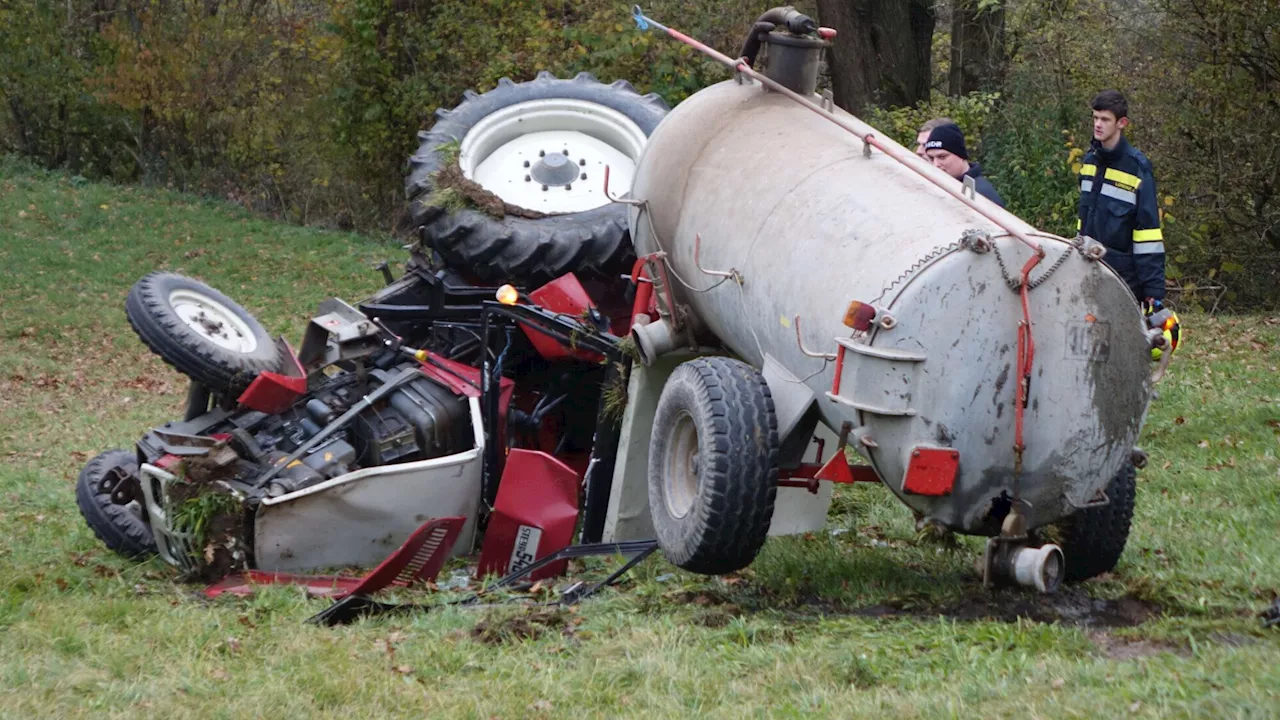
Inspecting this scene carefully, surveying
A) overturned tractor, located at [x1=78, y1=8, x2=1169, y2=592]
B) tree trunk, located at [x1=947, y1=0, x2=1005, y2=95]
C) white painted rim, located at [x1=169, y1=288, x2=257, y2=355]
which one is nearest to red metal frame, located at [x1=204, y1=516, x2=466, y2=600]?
overturned tractor, located at [x1=78, y1=8, x2=1169, y2=592]

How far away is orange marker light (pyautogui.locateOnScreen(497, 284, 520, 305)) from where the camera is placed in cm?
732

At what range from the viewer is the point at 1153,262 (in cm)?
686

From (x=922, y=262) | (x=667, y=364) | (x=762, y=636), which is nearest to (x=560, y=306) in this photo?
(x=667, y=364)

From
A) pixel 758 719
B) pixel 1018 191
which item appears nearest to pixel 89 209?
pixel 1018 191

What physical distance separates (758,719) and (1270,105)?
11682 mm

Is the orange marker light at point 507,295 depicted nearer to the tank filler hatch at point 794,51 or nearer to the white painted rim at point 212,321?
the white painted rim at point 212,321

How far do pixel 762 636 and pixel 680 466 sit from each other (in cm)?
95

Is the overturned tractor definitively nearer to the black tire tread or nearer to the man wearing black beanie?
A: the black tire tread

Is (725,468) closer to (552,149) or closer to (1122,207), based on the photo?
(1122,207)

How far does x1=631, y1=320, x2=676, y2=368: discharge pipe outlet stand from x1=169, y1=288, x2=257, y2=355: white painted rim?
84.7 inches

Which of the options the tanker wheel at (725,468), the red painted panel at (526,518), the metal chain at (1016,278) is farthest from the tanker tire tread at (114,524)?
the metal chain at (1016,278)

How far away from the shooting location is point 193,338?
23.5 ft

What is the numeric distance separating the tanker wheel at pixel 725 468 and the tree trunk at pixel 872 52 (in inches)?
400

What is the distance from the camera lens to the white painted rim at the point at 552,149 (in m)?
8.20
